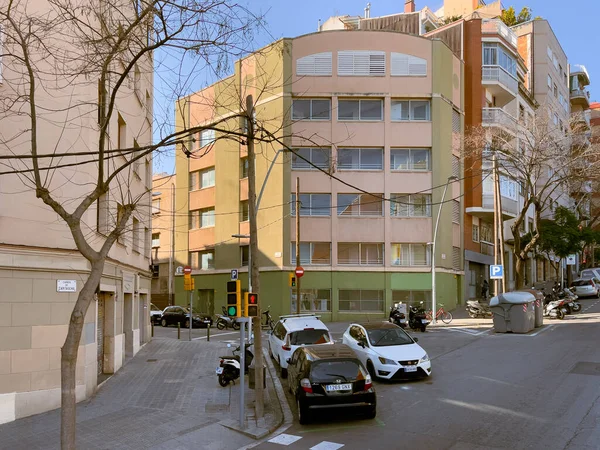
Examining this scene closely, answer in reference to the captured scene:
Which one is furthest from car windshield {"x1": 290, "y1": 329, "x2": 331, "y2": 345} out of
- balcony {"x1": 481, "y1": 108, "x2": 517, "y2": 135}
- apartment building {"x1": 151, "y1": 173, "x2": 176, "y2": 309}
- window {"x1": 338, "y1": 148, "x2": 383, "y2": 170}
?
apartment building {"x1": 151, "y1": 173, "x2": 176, "y2": 309}

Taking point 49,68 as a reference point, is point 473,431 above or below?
below

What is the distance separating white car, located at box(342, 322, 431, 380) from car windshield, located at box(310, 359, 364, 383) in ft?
11.3

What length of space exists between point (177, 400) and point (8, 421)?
11.4ft

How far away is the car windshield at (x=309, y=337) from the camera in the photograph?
1642cm

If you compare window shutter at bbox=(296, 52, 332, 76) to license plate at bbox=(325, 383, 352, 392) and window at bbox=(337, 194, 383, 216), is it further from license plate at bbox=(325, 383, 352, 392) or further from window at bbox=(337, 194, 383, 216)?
license plate at bbox=(325, 383, 352, 392)

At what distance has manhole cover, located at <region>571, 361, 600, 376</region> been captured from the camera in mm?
14500

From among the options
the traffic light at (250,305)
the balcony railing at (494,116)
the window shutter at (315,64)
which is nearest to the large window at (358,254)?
the window shutter at (315,64)

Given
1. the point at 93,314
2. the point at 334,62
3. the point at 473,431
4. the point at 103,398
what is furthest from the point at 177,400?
the point at 334,62

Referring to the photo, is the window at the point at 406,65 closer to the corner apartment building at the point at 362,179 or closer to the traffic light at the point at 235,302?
the corner apartment building at the point at 362,179

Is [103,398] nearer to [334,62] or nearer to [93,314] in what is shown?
[93,314]

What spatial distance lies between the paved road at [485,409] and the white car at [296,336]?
2.82 metres

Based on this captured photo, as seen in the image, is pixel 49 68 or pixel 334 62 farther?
pixel 334 62

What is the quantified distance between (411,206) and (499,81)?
1245 centimetres

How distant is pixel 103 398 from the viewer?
13.0 metres
